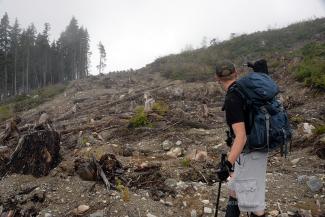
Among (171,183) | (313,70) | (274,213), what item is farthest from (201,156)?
(313,70)

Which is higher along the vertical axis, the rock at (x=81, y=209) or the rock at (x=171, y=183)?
the rock at (x=171, y=183)

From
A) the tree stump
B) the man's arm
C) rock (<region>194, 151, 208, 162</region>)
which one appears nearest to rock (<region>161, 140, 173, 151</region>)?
rock (<region>194, 151, 208, 162</region>)

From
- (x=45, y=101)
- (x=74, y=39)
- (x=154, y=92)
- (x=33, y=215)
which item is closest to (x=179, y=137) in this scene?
(x=33, y=215)

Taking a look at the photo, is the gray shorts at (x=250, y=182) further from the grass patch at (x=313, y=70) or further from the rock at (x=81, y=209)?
the grass patch at (x=313, y=70)

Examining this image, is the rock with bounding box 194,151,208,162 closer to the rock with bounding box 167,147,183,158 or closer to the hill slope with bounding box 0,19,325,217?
the hill slope with bounding box 0,19,325,217

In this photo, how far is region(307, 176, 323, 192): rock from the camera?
268 inches

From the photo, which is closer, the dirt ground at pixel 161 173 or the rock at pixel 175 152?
the dirt ground at pixel 161 173

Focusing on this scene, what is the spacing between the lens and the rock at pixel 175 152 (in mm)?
9508

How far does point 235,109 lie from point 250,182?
2.64ft

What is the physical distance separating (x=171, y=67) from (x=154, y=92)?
8831 millimetres

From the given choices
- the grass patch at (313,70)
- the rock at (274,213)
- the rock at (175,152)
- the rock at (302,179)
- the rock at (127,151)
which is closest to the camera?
the rock at (274,213)

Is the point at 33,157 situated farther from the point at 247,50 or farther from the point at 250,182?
the point at 247,50

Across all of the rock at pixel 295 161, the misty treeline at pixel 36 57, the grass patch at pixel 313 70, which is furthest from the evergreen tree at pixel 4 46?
the rock at pixel 295 161

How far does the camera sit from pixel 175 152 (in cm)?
971
